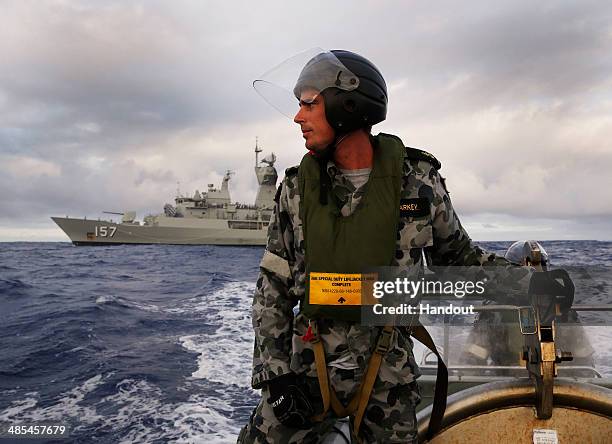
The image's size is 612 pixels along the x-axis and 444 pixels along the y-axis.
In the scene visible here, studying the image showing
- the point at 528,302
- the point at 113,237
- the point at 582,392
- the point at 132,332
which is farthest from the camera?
the point at 113,237

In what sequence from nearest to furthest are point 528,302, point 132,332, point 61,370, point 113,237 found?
point 528,302, point 61,370, point 132,332, point 113,237

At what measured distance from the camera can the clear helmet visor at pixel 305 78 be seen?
6.11 ft

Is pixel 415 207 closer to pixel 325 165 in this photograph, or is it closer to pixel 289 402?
pixel 325 165

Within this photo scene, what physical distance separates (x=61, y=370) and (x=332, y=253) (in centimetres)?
654

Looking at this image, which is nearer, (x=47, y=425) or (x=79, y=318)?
(x=47, y=425)

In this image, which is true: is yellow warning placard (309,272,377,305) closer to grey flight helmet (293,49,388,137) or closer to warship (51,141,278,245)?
grey flight helmet (293,49,388,137)

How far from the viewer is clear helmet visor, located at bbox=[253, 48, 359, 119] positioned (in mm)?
1861

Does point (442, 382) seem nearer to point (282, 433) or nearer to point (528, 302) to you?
point (528, 302)

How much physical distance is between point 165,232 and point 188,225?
2.62 meters

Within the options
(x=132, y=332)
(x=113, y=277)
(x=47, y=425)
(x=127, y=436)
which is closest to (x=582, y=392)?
(x=127, y=436)

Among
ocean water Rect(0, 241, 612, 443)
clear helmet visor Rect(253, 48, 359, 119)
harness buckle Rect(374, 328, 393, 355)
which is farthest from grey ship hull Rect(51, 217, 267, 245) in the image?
harness buckle Rect(374, 328, 393, 355)

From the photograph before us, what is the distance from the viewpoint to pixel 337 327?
1789 mm

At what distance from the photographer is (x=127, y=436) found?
479 centimetres

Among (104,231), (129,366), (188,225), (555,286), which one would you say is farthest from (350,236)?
(104,231)
